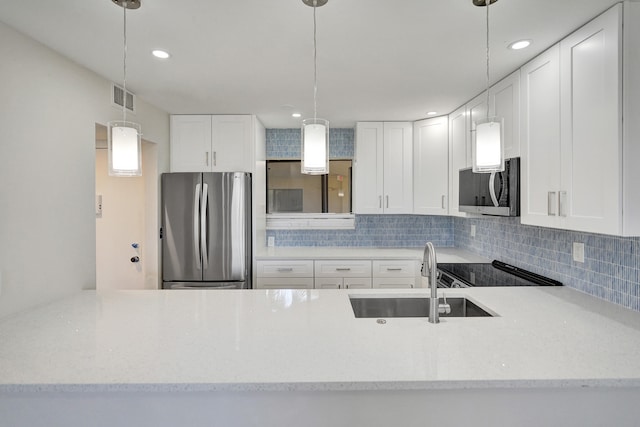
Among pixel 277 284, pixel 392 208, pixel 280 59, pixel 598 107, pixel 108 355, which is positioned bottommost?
pixel 277 284

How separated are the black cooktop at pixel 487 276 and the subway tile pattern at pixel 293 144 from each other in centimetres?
166

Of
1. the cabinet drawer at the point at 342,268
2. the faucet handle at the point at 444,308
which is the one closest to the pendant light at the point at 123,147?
the faucet handle at the point at 444,308

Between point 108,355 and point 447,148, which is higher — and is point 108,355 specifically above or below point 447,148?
below

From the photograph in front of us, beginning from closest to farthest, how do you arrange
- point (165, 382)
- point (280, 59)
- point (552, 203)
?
point (165, 382)
point (552, 203)
point (280, 59)

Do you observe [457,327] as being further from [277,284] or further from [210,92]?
[210,92]

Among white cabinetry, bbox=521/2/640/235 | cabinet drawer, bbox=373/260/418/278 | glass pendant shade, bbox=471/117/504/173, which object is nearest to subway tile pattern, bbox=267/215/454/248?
cabinet drawer, bbox=373/260/418/278

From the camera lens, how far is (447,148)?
10.8ft

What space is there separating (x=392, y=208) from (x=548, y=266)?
5.06ft

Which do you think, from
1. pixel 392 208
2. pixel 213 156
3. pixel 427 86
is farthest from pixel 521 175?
pixel 213 156

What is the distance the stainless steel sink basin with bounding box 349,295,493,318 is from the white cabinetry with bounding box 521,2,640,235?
654 mm

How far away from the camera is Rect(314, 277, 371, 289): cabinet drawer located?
3.25 metres

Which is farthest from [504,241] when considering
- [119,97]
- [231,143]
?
[119,97]

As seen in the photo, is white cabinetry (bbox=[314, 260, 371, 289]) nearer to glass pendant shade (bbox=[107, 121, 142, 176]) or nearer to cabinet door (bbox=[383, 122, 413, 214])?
cabinet door (bbox=[383, 122, 413, 214])

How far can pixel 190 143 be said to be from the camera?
330cm
